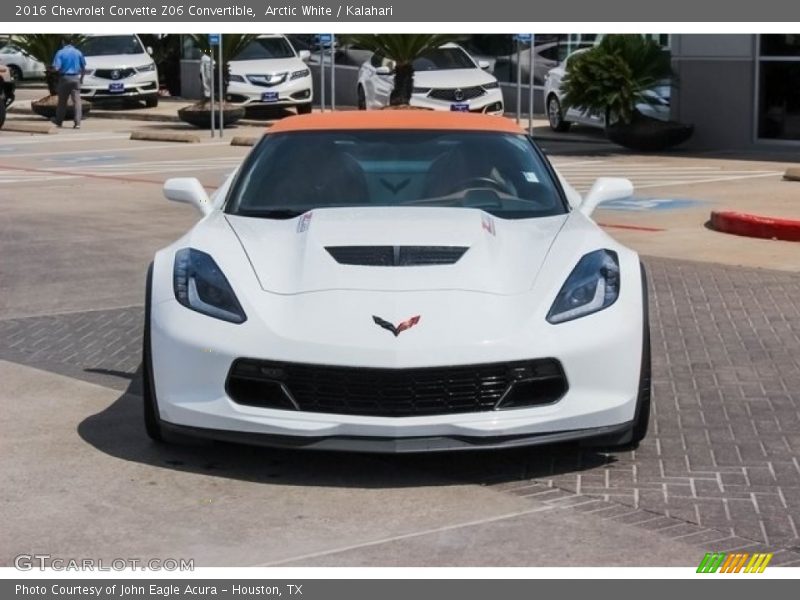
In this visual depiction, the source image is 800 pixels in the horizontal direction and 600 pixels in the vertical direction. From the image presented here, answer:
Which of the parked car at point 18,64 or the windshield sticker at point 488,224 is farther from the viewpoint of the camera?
the parked car at point 18,64

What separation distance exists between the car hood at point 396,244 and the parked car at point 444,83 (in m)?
20.5

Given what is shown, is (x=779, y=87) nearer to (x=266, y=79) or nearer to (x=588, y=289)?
(x=266, y=79)

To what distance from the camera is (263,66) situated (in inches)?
1241

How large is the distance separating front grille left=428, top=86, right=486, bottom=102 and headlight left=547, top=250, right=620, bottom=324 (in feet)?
71.3

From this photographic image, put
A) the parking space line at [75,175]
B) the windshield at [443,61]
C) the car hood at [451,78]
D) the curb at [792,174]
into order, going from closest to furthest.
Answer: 1. the curb at [792,174]
2. the parking space line at [75,175]
3. the car hood at [451,78]
4. the windshield at [443,61]

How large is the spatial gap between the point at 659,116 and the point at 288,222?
1902 centimetres

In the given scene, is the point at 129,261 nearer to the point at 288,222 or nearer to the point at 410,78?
the point at 288,222

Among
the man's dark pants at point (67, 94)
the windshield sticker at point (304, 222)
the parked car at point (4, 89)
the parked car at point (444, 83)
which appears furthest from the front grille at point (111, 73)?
the windshield sticker at point (304, 222)

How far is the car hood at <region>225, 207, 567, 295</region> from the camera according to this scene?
20.6ft

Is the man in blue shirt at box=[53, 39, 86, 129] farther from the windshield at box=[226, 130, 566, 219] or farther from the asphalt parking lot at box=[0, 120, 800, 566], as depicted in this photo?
the windshield at box=[226, 130, 566, 219]

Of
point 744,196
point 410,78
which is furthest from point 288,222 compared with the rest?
point 410,78

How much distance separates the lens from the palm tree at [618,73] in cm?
2372

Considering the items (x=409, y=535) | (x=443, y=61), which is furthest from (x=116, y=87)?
(x=409, y=535)

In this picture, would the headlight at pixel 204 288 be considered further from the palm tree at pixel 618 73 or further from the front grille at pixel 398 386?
the palm tree at pixel 618 73
